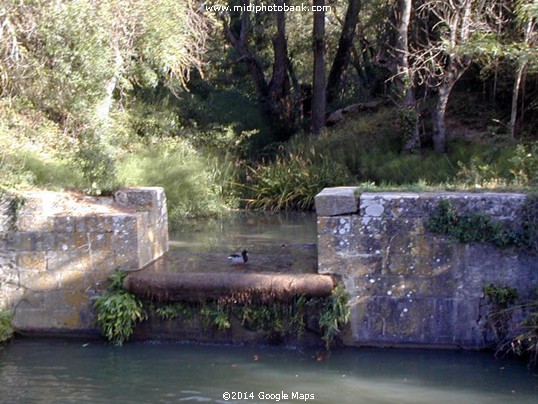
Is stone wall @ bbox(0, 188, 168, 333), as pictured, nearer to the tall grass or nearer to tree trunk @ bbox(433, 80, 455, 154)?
the tall grass

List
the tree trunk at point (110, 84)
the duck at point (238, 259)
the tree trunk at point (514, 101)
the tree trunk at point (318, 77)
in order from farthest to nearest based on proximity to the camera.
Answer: the tree trunk at point (318, 77)
the tree trunk at point (514, 101)
the tree trunk at point (110, 84)
the duck at point (238, 259)

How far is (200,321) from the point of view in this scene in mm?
8047

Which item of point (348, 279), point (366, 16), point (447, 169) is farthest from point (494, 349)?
point (366, 16)

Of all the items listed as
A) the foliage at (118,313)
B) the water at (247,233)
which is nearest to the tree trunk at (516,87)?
the water at (247,233)

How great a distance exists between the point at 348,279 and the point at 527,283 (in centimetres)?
184

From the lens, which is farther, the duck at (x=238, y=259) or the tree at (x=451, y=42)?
the tree at (x=451, y=42)

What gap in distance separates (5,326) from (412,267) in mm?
4455

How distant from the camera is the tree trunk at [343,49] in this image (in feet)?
68.8

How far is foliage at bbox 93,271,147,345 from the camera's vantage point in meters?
7.92

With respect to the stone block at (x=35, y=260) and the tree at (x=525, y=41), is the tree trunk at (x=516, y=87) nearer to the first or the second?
the tree at (x=525, y=41)

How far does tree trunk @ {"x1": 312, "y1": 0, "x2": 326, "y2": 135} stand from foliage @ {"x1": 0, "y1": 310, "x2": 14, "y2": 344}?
499 inches

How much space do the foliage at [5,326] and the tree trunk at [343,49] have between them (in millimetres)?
15078

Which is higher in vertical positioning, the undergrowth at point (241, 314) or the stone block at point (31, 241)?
the stone block at point (31, 241)

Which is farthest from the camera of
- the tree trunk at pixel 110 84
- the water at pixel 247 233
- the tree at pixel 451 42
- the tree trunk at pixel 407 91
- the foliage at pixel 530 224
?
the tree trunk at pixel 407 91
